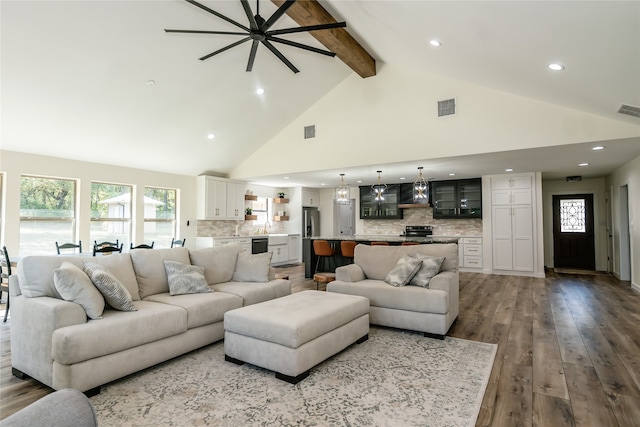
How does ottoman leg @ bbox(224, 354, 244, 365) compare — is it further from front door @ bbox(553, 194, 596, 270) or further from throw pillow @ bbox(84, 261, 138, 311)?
front door @ bbox(553, 194, 596, 270)

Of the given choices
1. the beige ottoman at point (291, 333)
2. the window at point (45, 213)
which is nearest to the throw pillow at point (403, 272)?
the beige ottoman at point (291, 333)

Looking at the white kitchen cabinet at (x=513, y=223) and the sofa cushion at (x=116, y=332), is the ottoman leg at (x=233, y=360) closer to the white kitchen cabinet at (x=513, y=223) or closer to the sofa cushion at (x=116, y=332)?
the sofa cushion at (x=116, y=332)

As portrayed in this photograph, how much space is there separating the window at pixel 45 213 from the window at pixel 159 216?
141 cm

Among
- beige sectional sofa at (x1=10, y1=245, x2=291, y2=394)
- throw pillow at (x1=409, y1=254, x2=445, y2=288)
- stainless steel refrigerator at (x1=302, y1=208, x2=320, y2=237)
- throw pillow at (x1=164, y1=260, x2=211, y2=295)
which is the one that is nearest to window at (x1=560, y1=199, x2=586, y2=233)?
stainless steel refrigerator at (x1=302, y1=208, x2=320, y2=237)

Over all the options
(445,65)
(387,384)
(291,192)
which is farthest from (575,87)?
(291,192)

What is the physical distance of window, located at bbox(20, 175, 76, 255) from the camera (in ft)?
18.4

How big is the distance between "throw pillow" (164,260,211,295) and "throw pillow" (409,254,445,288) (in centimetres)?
230

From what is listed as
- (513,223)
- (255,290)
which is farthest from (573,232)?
(255,290)

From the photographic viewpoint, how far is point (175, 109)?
570cm

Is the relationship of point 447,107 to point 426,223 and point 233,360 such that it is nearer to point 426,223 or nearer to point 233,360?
point 426,223

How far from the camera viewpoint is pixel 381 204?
9.70m

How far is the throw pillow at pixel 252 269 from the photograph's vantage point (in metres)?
4.30

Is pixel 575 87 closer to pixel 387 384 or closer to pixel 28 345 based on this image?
pixel 387 384

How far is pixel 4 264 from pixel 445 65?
247 inches
